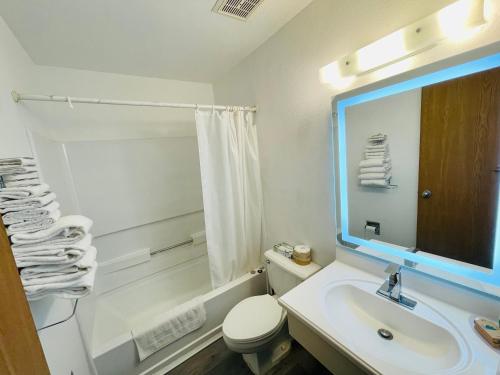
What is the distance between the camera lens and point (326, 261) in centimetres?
145

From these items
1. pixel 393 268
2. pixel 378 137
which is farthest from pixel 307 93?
pixel 393 268

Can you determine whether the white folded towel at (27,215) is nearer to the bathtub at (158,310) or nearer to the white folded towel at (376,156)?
the bathtub at (158,310)

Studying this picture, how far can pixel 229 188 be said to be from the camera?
5.94 feet

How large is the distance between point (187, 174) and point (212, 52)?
123 cm

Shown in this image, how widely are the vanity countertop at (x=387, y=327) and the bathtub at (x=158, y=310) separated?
930 mm

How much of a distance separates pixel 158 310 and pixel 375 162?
228cm

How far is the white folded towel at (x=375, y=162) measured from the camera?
3.54 feet

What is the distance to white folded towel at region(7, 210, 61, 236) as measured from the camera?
62 centimetres

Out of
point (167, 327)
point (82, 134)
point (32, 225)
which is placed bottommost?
point (167, 327)

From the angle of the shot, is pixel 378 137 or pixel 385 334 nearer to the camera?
pixel 385 334

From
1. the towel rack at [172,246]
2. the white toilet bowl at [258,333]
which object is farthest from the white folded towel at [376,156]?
the towel rack at [172,246]

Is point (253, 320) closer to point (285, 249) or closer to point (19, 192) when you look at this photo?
point (285, 249)

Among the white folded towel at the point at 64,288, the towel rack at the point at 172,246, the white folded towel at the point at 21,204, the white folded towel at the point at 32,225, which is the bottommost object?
the towel rack at the point at 172,246

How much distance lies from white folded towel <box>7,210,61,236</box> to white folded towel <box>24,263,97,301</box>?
0.54ft
